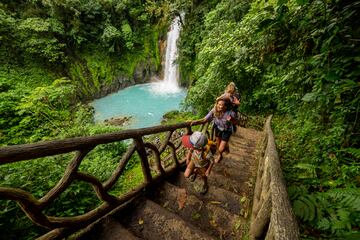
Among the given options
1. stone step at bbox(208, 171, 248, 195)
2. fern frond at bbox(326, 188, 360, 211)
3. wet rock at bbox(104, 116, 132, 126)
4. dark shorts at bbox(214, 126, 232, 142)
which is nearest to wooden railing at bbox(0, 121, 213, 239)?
stone step at bbox(208, 171, 248, 195)

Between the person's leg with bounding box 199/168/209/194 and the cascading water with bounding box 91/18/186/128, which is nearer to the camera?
the person's leg with bounding box 199/168/209/194

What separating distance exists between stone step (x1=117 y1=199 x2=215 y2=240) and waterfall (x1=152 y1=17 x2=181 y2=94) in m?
18.3

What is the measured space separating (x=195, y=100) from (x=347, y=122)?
28.4ft

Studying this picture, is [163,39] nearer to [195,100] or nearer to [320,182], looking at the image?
[195,100]

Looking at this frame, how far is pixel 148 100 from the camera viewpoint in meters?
19.3

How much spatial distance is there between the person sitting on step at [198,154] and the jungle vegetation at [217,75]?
1.25 meters

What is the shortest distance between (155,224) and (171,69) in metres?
20.1

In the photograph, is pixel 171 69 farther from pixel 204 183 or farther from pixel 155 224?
pixel 155 224

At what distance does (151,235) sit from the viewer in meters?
2.64

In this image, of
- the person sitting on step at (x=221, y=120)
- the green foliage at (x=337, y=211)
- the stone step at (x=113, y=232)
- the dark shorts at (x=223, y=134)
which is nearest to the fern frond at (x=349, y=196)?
the green foliage at (x=337, y=211)

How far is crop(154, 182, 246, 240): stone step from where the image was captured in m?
2.75

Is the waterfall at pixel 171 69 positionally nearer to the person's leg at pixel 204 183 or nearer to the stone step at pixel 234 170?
the stone step at pixel 234 170

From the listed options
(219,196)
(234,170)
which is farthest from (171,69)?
(219,196)

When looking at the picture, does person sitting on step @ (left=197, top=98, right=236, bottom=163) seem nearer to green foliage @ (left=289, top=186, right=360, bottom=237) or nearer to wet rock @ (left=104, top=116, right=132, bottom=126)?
green foliage @ (left=289, top=186, right=360, bottom=237)
